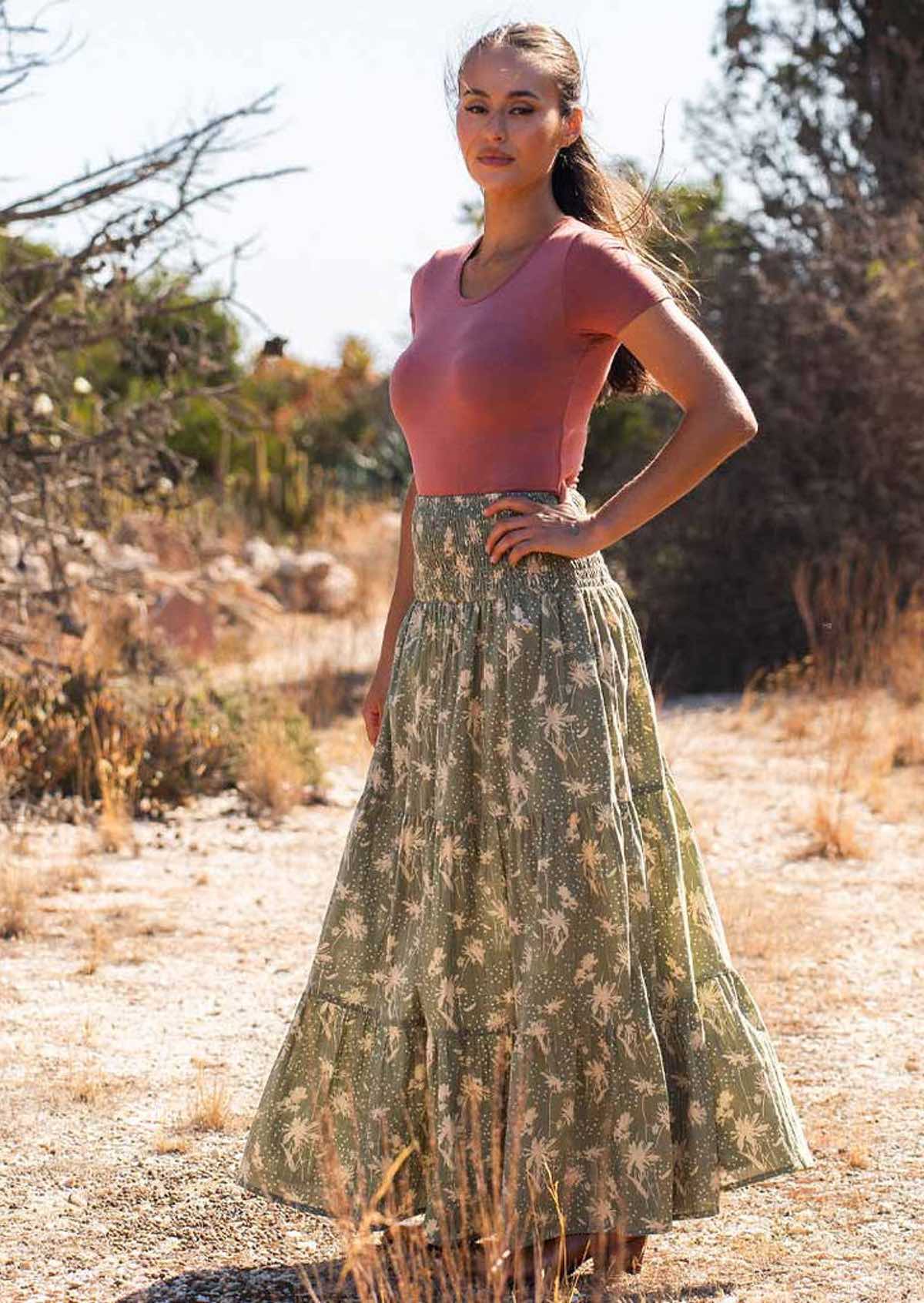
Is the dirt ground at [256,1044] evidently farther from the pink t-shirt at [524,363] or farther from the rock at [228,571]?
the rock at [228,571]

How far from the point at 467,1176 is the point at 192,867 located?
147 inches

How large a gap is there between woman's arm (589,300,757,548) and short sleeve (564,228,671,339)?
0.02 m

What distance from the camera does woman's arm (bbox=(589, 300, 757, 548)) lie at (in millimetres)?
2713

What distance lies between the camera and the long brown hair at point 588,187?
284cm

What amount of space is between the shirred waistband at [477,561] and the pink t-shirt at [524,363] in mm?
26

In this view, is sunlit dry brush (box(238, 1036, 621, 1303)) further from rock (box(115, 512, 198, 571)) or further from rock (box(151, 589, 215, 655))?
rock (box(115, 512, 198, 571))

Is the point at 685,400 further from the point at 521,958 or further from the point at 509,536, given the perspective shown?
the point at 521,958

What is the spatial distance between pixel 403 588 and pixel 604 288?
0.71 metres

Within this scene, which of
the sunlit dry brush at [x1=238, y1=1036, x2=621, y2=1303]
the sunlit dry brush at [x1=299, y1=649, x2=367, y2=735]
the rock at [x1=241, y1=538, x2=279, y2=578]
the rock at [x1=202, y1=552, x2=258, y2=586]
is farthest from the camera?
the rock at [x1=241, y1=538, x2=279, y2=578]

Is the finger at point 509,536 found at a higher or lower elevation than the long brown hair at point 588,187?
lower

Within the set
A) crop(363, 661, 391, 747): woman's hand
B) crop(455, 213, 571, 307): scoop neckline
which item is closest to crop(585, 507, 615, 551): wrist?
crop(455, 213, 571, 307): scoop neckline

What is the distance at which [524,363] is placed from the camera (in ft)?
8.98

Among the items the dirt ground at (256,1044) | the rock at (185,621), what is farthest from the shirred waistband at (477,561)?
the rock at (185,621)

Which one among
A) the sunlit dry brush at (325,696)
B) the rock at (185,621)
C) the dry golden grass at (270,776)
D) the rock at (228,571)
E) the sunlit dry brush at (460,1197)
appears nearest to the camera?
the sunlit dry brush at (460,1197)
